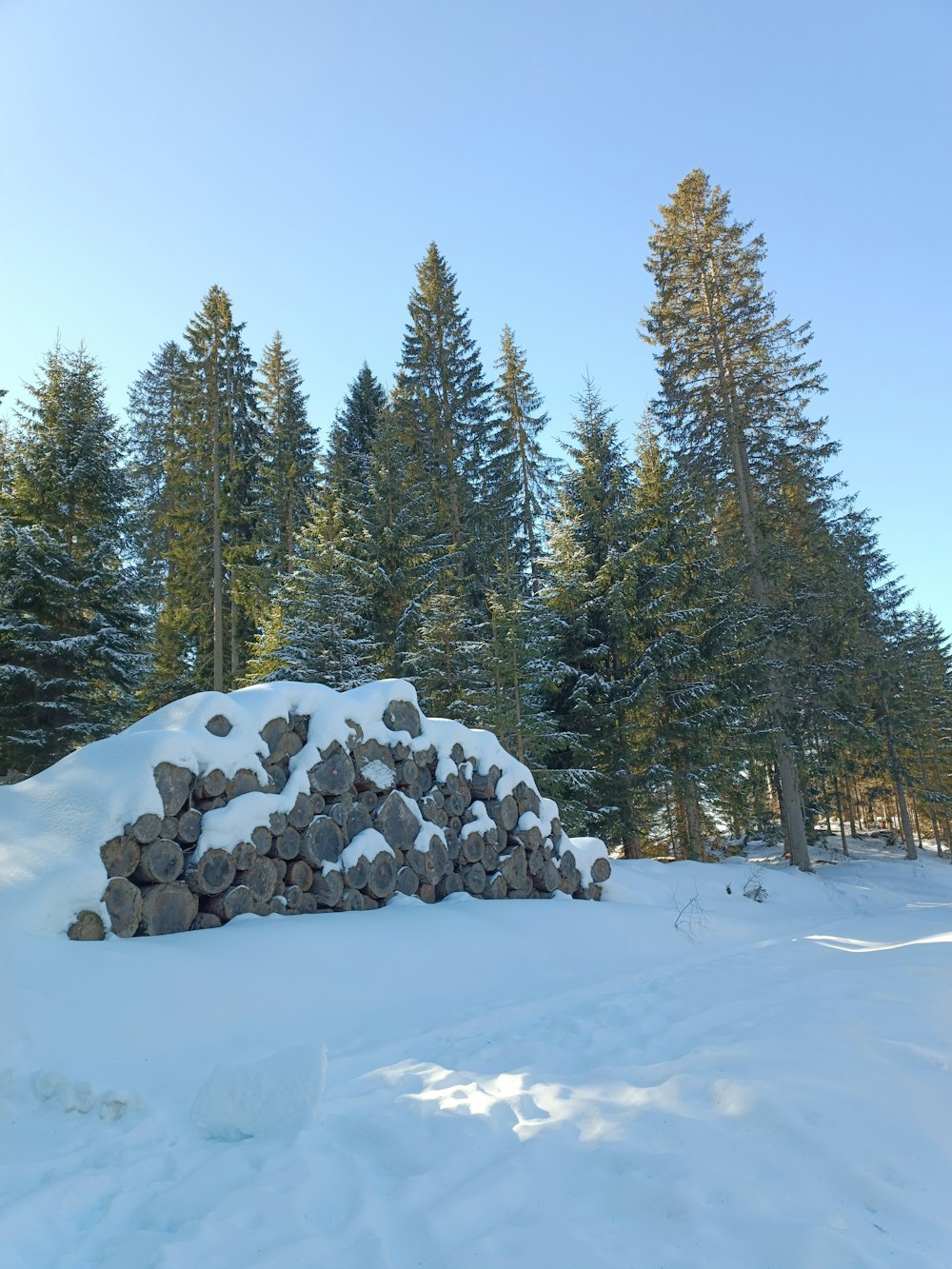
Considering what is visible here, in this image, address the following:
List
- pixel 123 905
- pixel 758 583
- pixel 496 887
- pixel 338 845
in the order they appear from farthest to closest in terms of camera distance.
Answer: pixel 758 583 < pixel 496 887 < pixel 338 845 < pixel 123 905

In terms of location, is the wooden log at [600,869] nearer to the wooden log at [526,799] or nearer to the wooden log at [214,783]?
the wooden log at [526,799]

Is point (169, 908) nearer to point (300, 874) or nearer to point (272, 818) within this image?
point (272, 818)

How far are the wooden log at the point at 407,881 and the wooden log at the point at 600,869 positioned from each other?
3.15 m

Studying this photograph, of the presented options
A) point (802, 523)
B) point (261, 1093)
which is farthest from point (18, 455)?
point (802, 523)

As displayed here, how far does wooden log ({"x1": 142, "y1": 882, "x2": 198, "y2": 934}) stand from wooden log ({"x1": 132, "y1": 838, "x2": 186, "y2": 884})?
0.22ft

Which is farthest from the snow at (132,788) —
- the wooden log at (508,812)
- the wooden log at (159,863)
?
the wooden log at (508,812)

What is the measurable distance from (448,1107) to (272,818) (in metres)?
3.41

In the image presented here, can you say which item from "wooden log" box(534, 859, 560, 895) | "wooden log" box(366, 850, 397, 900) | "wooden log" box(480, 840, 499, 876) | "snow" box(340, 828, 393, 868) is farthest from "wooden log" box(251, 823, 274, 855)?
"wooden log" box(534, 859, 560, 895)

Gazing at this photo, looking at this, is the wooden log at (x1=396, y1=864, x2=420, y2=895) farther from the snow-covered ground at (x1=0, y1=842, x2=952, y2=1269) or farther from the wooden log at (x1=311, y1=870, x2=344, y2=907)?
the snow-covered ground at (x1=0, y1=842, x2=952, y2=1269)

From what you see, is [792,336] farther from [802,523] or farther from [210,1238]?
[210,1238]

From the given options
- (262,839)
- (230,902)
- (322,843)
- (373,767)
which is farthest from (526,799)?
(230,902)

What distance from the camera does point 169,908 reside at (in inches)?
208

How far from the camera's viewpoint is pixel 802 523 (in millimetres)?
19000

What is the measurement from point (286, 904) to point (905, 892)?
15.7m
